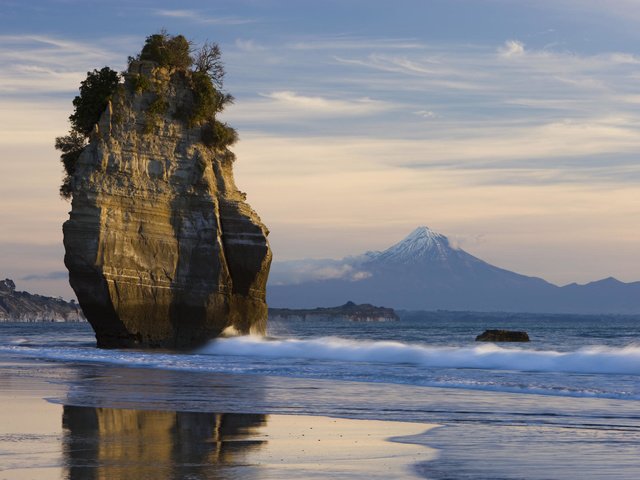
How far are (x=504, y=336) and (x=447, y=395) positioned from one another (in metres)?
51.7

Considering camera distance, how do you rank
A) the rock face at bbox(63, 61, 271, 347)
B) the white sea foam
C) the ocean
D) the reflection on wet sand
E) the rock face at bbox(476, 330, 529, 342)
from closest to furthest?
the reflection on wet sand → the ocean → the white sea foam → the rock face at bbox(63, 61, 271, 347) → the rock face at bbox(476, 330, 529, 342)

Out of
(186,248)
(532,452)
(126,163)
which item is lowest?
(532,452)

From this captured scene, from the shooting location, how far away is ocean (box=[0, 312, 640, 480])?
48.2 feet

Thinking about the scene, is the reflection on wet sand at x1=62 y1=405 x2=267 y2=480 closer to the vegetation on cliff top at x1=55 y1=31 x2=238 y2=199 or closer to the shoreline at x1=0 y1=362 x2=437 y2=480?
the shoreline at x1=0 y1=362 x2=437 y2=480

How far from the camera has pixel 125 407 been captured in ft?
67.6

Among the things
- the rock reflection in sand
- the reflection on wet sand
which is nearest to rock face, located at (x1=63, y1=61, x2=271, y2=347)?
the reflection on wet sand

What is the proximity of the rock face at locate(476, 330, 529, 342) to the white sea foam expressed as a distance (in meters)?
22.2

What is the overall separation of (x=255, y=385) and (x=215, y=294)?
71.3 ft

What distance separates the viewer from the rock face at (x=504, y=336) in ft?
238

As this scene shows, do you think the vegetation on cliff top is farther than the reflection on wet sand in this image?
Yes

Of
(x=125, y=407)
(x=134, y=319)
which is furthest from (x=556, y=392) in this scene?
(x=134, y=319)

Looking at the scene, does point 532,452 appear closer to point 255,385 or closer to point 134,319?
point 255,385

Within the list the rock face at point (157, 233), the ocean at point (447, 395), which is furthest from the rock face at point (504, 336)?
the ocean at point (447, 395)

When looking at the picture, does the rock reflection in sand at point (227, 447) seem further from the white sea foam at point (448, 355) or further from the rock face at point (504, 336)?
the rock face at point (504, 336)
